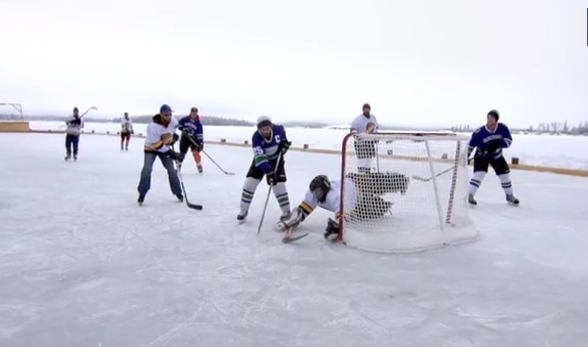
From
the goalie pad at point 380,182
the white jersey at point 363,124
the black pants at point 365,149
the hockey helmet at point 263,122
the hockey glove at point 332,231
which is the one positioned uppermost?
the white jersey at point 363,124

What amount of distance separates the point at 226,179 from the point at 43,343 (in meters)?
4.75

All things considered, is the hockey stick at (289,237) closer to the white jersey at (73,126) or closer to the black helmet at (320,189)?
the black helmet at (320,189)

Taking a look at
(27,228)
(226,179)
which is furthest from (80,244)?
(226,179)

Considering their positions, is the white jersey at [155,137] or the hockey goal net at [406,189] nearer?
A: the hockey goal net at [406,189]

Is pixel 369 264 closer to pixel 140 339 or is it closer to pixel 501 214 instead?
pixel 140 339

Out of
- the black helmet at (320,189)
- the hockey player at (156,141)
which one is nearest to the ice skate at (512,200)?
the black helmet at (320,189)

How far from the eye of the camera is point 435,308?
192 cm

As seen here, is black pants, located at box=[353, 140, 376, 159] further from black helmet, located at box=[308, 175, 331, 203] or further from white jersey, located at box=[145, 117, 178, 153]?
white jersey, located at box=[145, 117, 178, 153]

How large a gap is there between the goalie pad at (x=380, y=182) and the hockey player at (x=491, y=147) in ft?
5.44

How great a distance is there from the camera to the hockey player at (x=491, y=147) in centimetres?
439

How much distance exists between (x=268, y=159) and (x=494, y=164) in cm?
257

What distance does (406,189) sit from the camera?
3.15m

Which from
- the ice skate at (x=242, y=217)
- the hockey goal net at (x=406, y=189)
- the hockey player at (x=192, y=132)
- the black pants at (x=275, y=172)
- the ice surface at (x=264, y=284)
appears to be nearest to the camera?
the ice surface at (x=264, y=284)

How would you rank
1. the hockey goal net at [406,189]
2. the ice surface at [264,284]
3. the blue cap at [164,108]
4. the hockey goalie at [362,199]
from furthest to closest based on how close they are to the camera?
the blue cap at [164,108] → the hockey goalie at [362,199] → the hockey goal net at [406,189] → the ice surface at [264,284]
